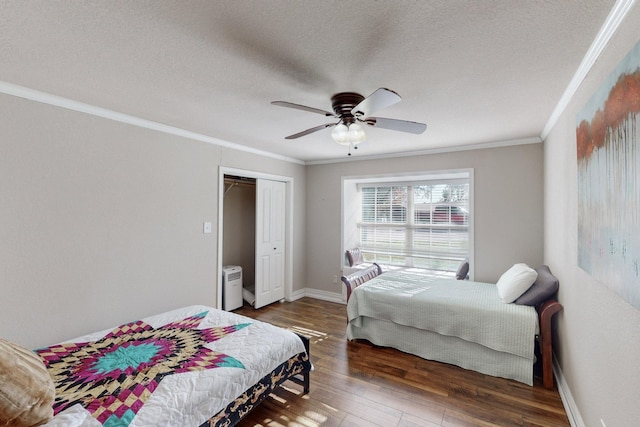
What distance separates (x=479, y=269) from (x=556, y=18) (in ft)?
10.3

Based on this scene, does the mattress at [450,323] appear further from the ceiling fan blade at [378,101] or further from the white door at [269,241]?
the ceiling fan blade at [378,101]

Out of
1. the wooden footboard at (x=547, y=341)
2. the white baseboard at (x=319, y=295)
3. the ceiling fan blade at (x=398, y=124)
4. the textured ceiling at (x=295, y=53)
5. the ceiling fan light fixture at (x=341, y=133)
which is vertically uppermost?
the textured ceiling at (x=295, y=53)

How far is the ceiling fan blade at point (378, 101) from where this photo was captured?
1611 millimetres

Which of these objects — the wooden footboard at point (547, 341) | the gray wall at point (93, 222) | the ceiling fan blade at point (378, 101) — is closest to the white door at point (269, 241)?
the gray wall at point (93, 222)

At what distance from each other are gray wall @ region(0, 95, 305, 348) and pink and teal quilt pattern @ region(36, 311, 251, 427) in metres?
→ 0.40

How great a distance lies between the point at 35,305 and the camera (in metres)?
2.25

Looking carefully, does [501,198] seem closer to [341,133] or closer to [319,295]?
[341,133]

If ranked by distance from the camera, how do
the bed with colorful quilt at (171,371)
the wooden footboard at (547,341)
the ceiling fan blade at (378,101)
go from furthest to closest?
the wooden footboard at (547,341)
the ceiling fan blade at (378,101)
the bed with colorful quilt at (171,371)

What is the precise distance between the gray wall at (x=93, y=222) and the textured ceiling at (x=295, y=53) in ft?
1.18

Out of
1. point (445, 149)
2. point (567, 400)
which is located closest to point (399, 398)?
point (567, 400)

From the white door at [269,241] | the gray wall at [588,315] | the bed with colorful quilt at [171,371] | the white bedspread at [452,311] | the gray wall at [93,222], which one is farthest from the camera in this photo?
the white door at [269,241]

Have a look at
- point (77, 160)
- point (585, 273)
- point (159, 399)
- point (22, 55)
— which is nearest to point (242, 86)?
point (22, 55)

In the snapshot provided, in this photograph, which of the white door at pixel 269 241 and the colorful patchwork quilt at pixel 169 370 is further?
the white door at pixel 269 241

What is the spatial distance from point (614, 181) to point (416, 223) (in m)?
3.79
